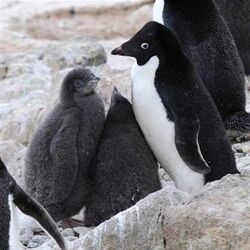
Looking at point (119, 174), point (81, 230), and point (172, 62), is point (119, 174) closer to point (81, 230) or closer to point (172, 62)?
point (81, 230)

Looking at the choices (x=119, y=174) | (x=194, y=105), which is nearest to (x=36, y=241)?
(x=119, y=174)

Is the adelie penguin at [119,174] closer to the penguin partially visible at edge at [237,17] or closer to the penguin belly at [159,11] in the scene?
the penguin belly at [159,11]

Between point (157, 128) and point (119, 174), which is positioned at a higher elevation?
point (157, 128)

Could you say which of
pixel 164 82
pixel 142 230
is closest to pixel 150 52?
pixel 164 82

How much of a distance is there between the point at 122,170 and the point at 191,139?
1.32ft

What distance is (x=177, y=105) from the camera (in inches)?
192

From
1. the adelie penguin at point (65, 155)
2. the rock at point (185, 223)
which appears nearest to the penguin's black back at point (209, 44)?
the adelie penguin at point (65, 155)

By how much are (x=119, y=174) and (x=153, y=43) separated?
0.71 meters

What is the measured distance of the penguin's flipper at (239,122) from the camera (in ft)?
18.5

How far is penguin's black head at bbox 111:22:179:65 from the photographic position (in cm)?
495

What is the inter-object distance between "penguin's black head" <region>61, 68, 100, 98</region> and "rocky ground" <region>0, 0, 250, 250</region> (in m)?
0.68

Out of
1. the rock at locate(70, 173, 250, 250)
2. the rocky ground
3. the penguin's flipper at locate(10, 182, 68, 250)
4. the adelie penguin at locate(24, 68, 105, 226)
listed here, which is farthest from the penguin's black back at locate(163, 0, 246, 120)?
the penguin's flipper at locate(10, 182, 68, 250)

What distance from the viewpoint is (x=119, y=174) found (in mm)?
4895

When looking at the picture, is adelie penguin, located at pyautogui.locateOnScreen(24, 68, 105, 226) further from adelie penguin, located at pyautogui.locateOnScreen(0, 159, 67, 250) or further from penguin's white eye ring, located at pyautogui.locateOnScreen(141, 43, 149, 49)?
adelie penguin, located at pyautogui.locateOnScreen(0, 159, 67, 250)
